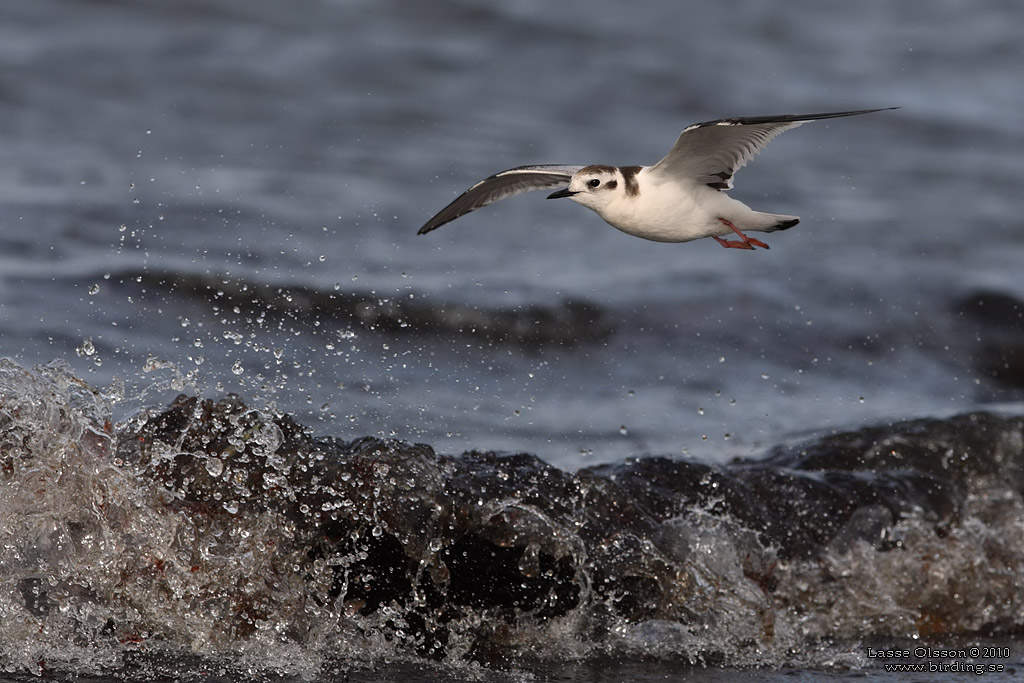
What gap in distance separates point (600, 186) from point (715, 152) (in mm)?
530

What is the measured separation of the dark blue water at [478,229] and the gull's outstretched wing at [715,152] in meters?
1.90

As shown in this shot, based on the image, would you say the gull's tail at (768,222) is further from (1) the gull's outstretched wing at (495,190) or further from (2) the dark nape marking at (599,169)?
(1) the gull's outstretched wing at (495,190)

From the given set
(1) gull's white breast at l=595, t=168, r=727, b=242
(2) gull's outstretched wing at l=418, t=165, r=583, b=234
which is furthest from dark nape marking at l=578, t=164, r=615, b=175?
(2) gull's outstretched wing at l=418, t=165, r=583, b=234

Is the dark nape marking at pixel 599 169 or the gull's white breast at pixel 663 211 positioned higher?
the dark nape marking at pixel 599 169

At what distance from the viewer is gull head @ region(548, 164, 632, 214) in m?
5.27

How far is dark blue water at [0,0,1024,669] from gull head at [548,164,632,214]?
5.56 ft

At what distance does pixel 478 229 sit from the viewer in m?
10.1

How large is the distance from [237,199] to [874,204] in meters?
6.61

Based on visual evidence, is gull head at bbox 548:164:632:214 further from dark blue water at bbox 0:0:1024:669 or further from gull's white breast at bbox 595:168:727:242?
dark blue water at bbox 0:0:1024:669

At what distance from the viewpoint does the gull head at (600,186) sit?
5.27 m

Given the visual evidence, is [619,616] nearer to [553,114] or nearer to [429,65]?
[553,114]

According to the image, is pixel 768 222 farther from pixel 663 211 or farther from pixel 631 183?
pixel 631 183

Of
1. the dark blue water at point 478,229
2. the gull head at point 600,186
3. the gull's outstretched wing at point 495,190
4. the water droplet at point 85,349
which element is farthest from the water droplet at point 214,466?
the gull head at point 600,186

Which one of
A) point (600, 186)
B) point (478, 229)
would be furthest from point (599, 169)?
point (478, 229)
